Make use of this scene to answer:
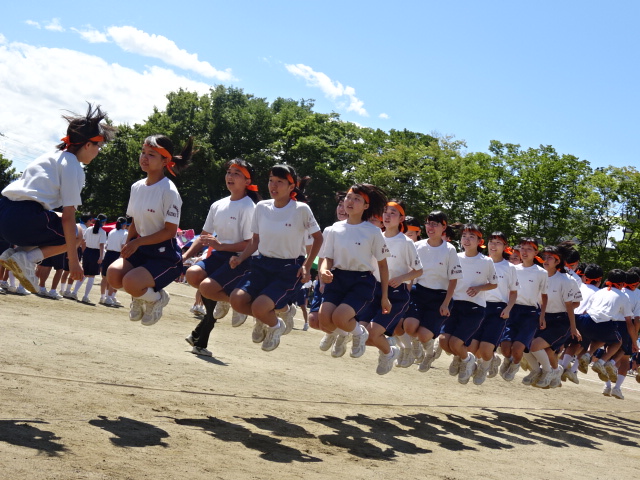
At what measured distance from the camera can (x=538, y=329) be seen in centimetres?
1359

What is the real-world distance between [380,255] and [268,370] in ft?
Answer: 13.5

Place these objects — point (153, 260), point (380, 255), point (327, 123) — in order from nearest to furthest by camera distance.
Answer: point (153, 260)
point (380, 255)
point (327, 123)

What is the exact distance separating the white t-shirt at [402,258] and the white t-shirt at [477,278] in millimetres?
1599

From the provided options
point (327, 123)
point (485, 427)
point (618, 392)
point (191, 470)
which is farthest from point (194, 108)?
point (191, 470)

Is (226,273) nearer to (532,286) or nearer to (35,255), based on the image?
(35,255)

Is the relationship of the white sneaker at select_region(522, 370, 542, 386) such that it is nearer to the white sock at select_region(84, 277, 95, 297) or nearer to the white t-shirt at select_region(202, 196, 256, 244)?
the white t-shirt at select_region(202, 196, 256, 244)

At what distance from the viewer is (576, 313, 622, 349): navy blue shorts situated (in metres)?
15.1

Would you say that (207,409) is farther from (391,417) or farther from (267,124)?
(267,124)

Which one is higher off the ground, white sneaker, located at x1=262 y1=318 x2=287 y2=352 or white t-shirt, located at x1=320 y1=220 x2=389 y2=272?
white t-shirt, located at x1=320 y1=220 x2=389 y2=272

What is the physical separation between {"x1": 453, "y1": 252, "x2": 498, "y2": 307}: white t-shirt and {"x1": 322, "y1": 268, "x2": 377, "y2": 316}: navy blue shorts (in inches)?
109

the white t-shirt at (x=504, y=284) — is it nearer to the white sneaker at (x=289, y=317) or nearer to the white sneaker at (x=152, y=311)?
the white sneaker at (x=289, y=317)

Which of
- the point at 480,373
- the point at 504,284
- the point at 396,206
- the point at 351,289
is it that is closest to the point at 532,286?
the point at 504,284

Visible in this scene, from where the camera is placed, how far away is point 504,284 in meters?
12.4

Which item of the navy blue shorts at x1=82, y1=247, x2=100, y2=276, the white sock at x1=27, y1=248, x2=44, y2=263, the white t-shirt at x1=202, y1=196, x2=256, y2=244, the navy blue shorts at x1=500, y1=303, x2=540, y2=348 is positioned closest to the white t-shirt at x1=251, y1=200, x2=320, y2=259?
the white t-shirt at x1=202, y1=196, x2=256, y2=244
